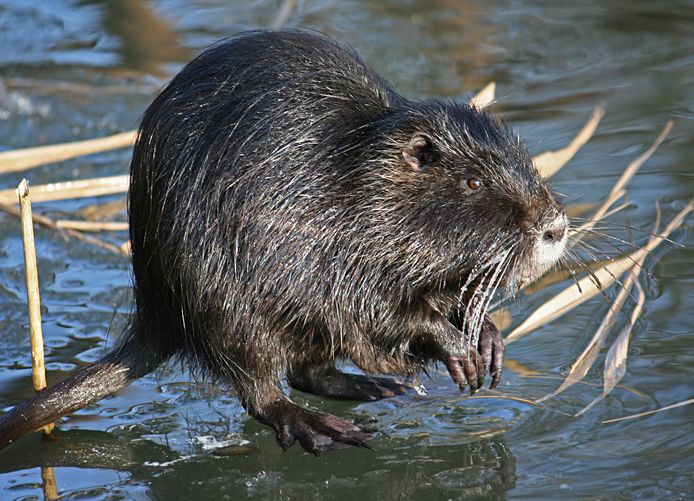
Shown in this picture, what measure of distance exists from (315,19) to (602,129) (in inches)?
103

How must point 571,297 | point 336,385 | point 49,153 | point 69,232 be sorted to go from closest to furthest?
point 336,385, point 571,297, point 69,232, point 49,153

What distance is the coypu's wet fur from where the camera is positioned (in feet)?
11.0

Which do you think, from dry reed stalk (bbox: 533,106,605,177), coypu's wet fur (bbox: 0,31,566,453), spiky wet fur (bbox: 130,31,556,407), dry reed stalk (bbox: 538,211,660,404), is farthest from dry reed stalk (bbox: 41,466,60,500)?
dry reed stalk (bbox: 533,106,605,177)

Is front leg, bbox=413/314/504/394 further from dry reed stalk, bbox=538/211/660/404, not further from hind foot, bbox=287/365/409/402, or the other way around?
hind foot, bbox=287/365/409/402

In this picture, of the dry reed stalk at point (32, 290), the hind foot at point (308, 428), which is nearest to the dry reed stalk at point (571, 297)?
the hind foot at point (308, 428)

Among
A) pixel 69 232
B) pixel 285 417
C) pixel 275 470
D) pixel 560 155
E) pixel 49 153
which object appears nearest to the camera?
pixel 275 470

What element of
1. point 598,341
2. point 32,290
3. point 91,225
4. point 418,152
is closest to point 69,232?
point 91,225

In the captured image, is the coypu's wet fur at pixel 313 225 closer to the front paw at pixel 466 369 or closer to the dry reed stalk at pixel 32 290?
the front paw at pixel 466 369

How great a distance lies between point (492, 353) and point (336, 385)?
0.52m

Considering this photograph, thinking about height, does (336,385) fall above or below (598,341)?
below

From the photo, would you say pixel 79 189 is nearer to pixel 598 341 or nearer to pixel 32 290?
pixel 32 290

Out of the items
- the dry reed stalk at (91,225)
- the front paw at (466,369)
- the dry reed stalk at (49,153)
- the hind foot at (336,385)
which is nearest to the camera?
the front paw at (466,369)

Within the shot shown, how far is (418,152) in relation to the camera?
3.43 m

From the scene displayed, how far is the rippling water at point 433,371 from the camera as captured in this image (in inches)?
129
